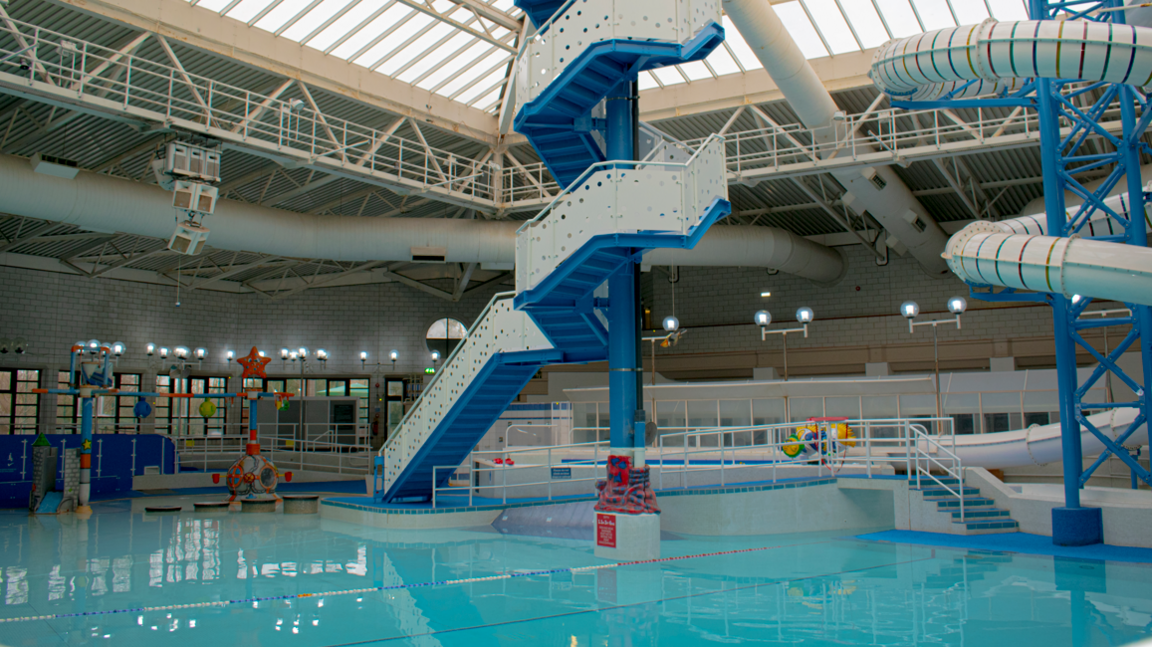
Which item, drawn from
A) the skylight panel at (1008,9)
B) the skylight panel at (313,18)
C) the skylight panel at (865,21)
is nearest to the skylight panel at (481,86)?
the skylight panel at (313,18)

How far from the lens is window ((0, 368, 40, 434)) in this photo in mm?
32688

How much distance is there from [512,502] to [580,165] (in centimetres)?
758

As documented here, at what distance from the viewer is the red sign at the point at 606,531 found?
1277 centimetres

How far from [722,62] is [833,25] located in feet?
11.7

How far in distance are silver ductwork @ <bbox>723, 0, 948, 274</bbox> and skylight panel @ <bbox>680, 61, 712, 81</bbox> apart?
12.7 ft

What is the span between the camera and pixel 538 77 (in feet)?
42.9

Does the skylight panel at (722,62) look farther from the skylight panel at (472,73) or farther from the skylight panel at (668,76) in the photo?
the skylight panel at (472,73)

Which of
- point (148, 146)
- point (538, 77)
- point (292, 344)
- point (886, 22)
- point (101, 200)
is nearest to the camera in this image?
point (538, 77)

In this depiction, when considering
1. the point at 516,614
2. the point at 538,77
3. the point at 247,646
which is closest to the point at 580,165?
the point at 538,77

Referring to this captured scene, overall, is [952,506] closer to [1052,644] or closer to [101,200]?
[1052,644]

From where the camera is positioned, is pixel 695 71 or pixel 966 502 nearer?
pixel 966 502

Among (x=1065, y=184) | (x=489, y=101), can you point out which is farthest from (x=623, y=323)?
(x=489, y=101)

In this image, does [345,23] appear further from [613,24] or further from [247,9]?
[613,24]

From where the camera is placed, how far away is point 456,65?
83.0ft
